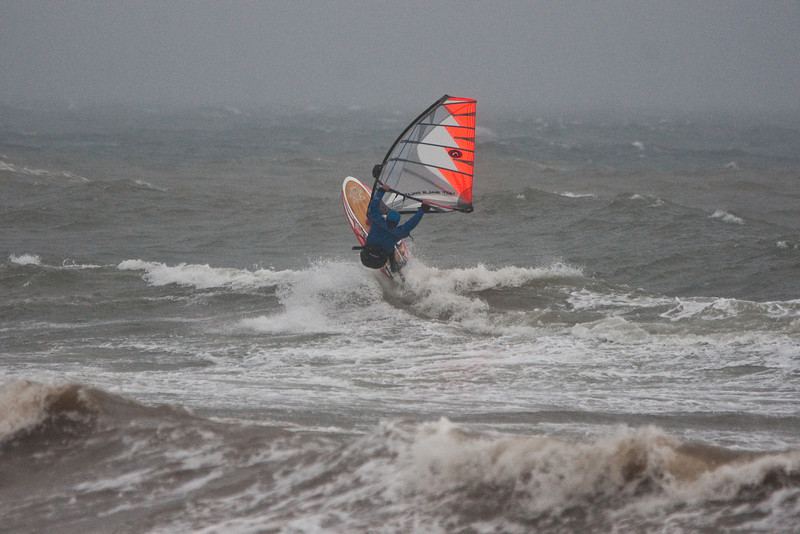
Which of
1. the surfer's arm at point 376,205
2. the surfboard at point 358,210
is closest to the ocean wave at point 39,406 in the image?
the surfer's arm at point 376,205

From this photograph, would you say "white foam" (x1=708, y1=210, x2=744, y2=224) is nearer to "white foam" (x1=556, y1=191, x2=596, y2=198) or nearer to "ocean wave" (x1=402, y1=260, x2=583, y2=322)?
"white foam" (x1=556, y1=191, x2=596, y2=198)

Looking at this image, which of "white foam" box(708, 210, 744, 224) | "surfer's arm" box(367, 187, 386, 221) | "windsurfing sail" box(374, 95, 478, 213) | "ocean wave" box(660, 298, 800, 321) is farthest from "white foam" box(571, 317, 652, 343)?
"white foam" box(708, 210, 744, 224)

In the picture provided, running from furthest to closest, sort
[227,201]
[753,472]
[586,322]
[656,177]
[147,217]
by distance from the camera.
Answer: [656,177]
[227,201]
[147,217]
[586,322]
[753,472]

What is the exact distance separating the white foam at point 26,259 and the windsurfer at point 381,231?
5872 millimetres

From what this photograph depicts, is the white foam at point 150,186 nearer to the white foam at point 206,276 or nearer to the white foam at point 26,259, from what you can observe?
the white foam at point 26,259

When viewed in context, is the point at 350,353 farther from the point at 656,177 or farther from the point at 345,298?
the point at 656,177

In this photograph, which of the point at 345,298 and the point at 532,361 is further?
the point at 345,298

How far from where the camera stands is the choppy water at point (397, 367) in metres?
4.61

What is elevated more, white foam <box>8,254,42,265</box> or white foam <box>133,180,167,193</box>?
white foam <box>133,180,167,193</box>

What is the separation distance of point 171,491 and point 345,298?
22.8 feet

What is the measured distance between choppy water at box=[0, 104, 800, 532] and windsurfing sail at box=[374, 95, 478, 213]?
4.64 ft

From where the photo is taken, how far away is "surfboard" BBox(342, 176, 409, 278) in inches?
506

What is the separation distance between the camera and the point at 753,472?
4.49 m

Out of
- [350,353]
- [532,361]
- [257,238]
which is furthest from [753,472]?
[257,238]
